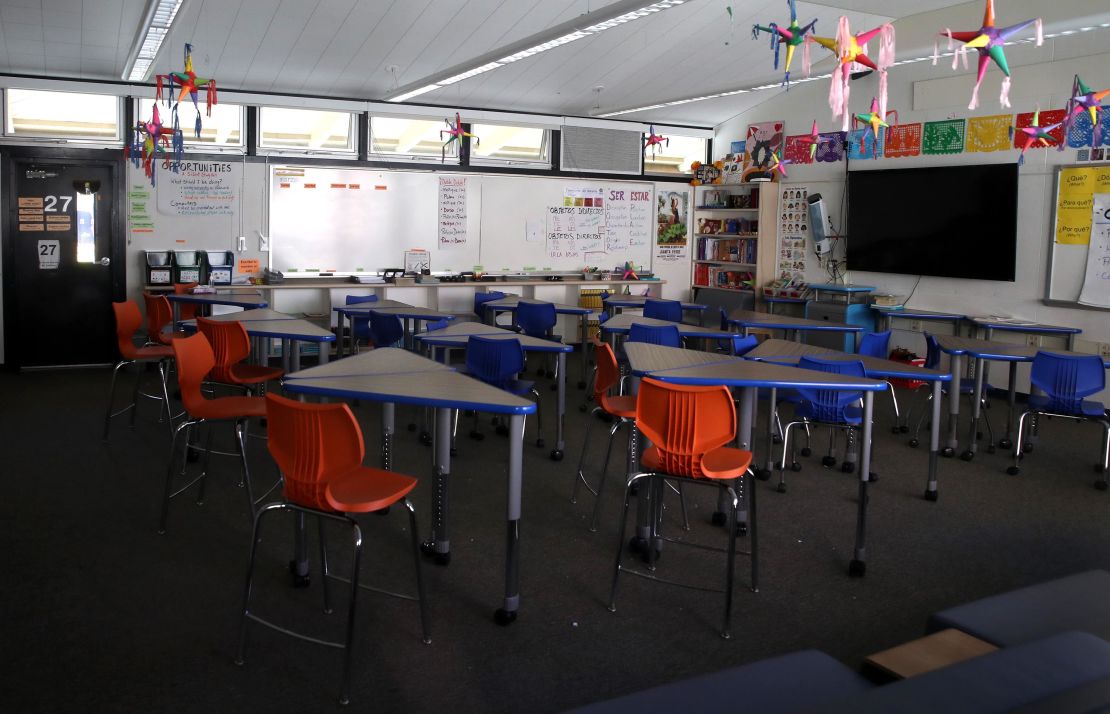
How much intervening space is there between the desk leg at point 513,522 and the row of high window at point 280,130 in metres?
6.33

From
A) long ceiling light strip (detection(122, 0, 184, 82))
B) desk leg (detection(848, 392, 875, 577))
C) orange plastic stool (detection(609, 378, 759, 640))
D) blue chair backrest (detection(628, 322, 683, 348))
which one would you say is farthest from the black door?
desk leg (detection(848, 392, 875, 577))

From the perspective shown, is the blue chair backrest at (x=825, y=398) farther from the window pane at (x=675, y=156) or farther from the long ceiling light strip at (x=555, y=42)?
the window pane at (x=675, y=156)

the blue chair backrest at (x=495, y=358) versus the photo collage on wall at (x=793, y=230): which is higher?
the photo collage on wall at (x=793, y=230)

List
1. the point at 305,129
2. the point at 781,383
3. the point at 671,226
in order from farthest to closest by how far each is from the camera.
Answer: the point at 671,226, the point at 305,129, the point at 781,383

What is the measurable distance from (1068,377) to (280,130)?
7787mm

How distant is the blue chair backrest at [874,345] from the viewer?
19.7 feet

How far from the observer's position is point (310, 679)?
2.84 meters

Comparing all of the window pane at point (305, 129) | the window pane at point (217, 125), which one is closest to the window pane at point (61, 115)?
the window pane at point (217, 125)

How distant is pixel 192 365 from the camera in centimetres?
430

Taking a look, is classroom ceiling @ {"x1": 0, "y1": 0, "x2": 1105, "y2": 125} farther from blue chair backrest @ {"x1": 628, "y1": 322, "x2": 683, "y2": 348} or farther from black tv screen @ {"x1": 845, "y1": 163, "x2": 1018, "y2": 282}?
blue chair backrest @ {"x1": 628, "y1": 322, "x2": 683, "y2": 348}

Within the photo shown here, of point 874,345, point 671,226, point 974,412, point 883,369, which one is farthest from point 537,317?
point 671,226

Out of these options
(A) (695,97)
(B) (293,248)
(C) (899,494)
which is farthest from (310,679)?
(A) (695,97)

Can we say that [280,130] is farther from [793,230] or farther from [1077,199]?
[1077,199]

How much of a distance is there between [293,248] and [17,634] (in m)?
6.87
